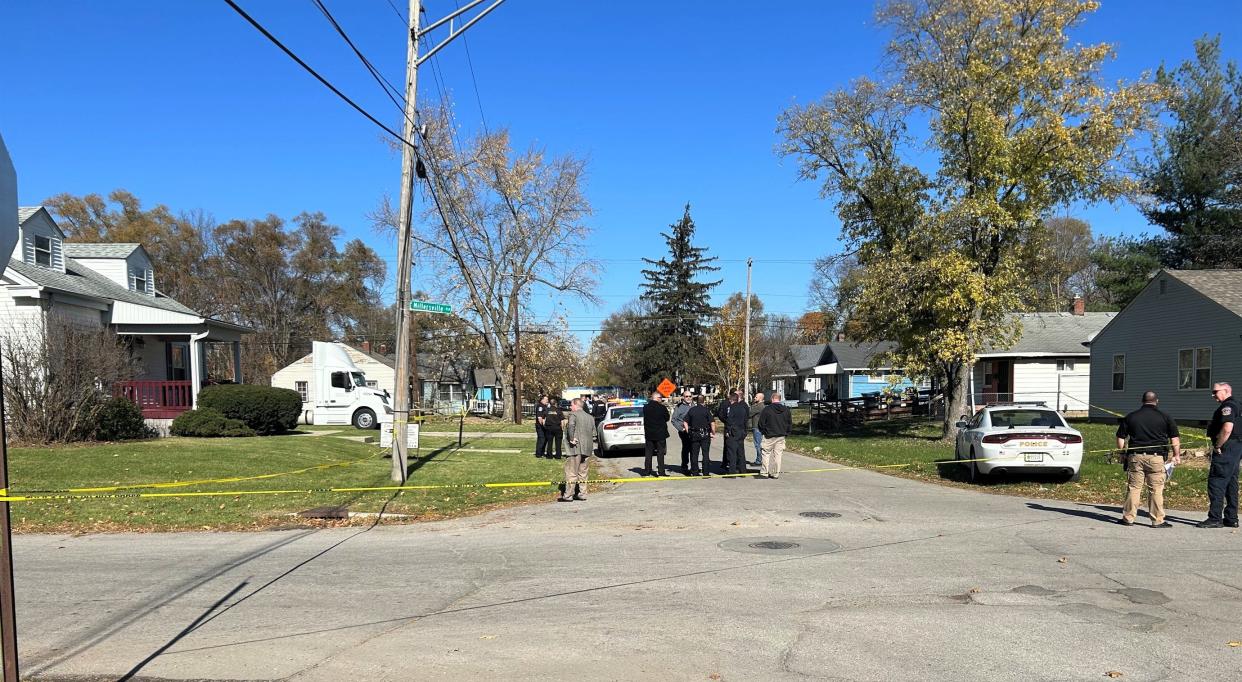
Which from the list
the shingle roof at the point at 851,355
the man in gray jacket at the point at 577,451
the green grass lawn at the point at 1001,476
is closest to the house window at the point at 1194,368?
the green grass lawn at the point at 1001,476

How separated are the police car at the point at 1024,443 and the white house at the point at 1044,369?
2459cm

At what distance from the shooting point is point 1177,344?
27.6 meters

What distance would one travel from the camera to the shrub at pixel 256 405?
74.4 ft

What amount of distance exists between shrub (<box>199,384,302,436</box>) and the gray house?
2578 centimetres

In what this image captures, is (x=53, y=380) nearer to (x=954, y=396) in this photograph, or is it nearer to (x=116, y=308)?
(x=116, y=308)

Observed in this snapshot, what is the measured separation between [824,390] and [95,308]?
4920cm

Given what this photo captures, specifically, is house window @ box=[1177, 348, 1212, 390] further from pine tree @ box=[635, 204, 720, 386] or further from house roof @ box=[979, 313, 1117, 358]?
pine tree @ box=[635, 204, 720, 386]

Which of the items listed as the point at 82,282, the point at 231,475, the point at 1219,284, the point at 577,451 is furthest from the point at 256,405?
the point at 1219,284

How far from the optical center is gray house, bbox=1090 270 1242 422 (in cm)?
2514

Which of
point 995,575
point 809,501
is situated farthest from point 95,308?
point 995,575

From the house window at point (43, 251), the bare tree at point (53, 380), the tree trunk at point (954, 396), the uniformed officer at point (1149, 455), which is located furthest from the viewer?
the house window at point (43, 251)

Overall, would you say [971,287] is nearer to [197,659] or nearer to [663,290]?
[197,659]

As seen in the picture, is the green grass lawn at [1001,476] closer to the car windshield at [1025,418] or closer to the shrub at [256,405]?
the car windshield at [1025,418]

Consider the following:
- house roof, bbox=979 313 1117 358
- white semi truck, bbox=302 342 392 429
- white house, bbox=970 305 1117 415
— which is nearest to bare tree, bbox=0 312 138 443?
white semi truck, bbox=302 342 392 429
